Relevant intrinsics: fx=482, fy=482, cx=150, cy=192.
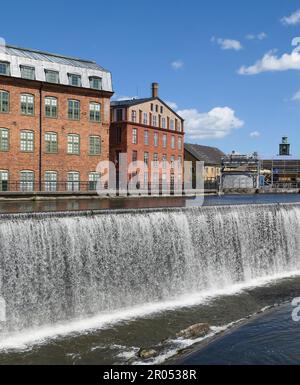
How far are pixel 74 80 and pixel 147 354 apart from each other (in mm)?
32028

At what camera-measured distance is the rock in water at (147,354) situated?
→ 1124 centimetres

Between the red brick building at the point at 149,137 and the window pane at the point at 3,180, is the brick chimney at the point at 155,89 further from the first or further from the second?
the window pane at the point at 3,180

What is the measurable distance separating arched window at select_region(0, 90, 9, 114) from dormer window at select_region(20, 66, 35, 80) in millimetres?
2071

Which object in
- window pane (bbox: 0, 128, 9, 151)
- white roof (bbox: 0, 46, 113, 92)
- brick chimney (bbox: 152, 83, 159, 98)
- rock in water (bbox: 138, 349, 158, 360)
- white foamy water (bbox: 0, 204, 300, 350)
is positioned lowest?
rock in water (bbox: 138, 349, 158, 360)

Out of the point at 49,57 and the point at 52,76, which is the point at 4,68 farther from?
the point at 49,57

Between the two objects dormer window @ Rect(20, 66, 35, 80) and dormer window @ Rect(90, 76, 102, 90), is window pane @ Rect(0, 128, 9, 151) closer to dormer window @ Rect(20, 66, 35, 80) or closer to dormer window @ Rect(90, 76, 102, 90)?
dormer window @ Rect(20, 66, 35, 80)

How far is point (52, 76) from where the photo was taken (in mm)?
38312

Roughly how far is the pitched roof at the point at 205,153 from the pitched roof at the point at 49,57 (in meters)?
36.4

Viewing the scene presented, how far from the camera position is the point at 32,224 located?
15.0 m

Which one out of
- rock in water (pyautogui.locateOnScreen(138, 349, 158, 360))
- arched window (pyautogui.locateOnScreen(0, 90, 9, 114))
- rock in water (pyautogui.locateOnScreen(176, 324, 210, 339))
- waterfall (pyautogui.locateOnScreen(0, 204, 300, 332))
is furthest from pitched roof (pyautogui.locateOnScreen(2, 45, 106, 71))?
rock in water (pyautogui.locateOnScreen(138, 349, 158, 360))

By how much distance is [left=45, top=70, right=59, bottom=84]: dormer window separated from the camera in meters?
38.0

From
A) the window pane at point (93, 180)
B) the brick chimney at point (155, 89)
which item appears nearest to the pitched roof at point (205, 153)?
the brick chimney at point (155, 89)
